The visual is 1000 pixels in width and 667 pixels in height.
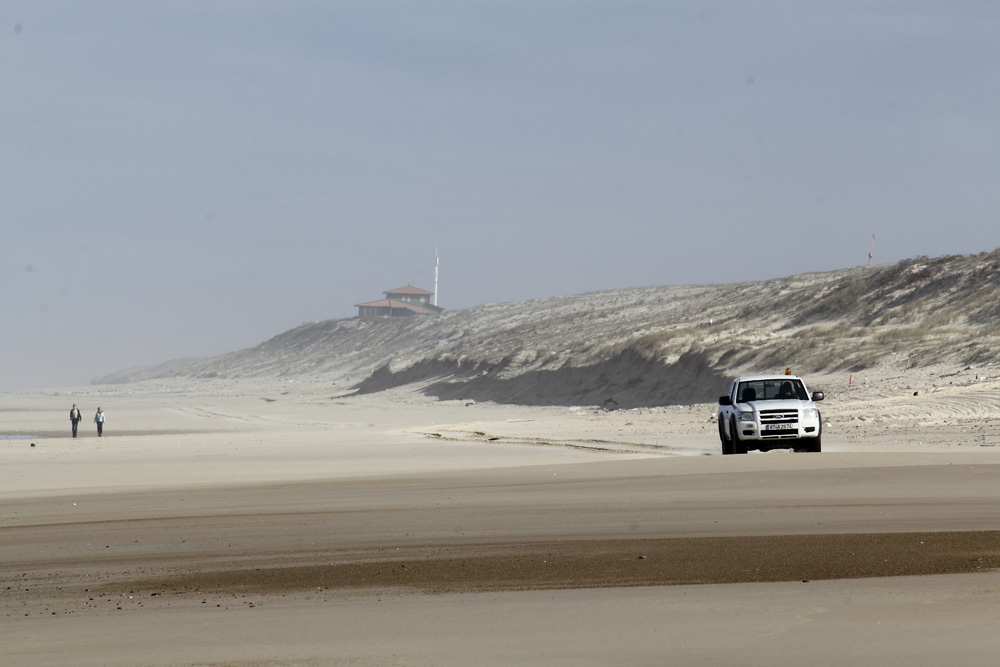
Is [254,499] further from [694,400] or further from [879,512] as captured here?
[694,400]

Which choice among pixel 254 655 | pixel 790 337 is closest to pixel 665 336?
pixel 790 337

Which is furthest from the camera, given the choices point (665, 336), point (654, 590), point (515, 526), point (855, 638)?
point (665, 336)

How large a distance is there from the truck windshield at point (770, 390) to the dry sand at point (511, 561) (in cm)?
200

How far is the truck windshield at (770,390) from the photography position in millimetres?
20969

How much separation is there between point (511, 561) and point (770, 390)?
12623 millimetres

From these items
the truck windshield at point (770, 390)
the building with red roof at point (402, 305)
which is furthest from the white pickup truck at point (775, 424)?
the building with red roof at point (402, 305)

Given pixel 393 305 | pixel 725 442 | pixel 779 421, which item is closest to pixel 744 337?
pixel 725 442

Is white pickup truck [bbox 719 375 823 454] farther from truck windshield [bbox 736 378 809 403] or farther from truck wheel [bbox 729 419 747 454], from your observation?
truck windshield [bbox 736 378 809 403]

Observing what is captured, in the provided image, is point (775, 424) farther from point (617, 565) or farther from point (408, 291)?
point (408, 291)

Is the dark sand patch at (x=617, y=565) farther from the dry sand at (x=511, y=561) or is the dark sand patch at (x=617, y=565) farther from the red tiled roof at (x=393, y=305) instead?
the red tiled roof at (x=393, y=305)

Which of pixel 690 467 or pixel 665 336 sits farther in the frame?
pixel 665 336

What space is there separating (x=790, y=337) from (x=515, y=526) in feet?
138

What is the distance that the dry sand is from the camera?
6684 millimetres

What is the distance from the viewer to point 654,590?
8320 millimetres
